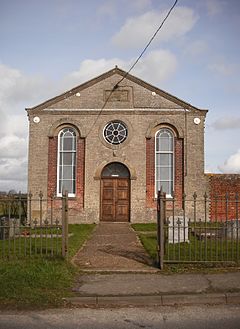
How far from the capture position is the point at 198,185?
19.9 meters

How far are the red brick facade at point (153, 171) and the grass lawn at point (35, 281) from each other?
11.2m

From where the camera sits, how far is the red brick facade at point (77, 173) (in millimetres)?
20203

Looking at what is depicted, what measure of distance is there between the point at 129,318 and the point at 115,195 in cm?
1458

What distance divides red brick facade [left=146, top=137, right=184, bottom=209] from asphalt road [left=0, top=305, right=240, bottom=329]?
13.7m

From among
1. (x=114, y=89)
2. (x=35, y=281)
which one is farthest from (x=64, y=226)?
(x=114, y=89)

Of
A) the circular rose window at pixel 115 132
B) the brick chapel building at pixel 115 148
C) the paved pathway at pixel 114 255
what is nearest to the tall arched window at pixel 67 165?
the brick chapel building at pixel 115 148

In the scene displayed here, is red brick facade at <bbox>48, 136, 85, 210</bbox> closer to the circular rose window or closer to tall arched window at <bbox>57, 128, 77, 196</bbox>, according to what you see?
tall arched window at <bbox>57, 128, 77, 196</bbox>

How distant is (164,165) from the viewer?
2031 centimetres

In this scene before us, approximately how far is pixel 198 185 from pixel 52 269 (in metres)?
13.0

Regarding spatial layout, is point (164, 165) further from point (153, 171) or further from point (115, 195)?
point (115, 195)

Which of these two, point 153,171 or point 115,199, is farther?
point 115,199

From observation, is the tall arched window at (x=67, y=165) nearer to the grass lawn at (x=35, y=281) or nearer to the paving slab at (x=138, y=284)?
the grass lawn at (x=35, y=281)

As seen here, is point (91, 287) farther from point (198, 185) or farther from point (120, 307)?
point (198, 185)

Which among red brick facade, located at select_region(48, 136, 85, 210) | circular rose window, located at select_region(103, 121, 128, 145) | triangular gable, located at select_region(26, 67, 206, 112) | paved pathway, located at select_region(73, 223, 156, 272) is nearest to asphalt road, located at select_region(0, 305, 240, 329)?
paved pathway, located at select_region(73, 223, 156, 272)
